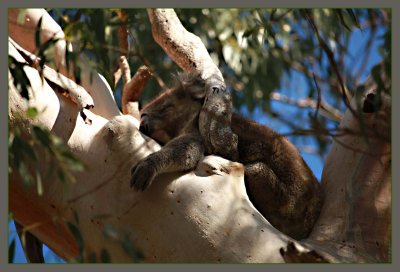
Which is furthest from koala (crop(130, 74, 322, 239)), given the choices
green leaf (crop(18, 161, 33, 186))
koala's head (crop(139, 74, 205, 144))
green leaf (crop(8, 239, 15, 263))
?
green leaf (crop(8, 239, 15, 263))

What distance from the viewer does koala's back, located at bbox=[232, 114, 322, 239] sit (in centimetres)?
309

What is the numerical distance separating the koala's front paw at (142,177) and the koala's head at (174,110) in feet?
2.68

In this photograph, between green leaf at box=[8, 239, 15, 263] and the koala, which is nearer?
green leaf at box=[8, 239, 15, 263]

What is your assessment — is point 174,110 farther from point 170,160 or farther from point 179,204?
point 179,204

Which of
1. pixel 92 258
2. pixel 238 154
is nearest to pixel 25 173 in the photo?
pixel 92 258

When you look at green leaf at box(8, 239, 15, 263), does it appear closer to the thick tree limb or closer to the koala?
the thick tree limb

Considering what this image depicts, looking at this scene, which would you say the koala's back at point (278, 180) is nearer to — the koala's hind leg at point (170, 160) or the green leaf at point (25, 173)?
the koala's hind leg at point (170, 160)

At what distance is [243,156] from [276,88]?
159 centimetres

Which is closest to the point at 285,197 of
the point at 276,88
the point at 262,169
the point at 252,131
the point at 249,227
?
the point at 262,169

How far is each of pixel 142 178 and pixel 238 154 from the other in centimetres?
84

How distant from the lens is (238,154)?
10.9 ft

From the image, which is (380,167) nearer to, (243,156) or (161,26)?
Result: (243,156)

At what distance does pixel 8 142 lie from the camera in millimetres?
2484

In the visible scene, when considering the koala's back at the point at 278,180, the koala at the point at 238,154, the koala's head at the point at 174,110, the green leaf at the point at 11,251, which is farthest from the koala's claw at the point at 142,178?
the koala's head at the point at 174,110
